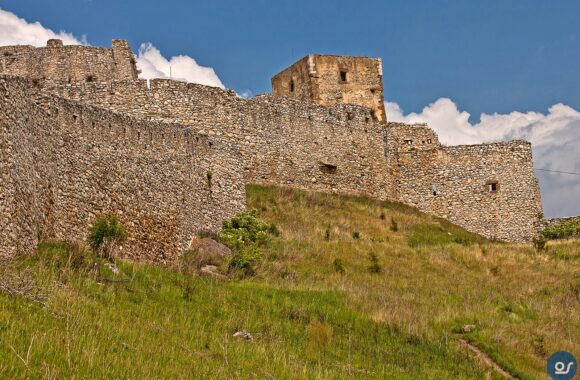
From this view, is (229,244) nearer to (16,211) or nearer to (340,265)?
(340,265)

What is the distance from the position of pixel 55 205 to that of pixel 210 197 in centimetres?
916

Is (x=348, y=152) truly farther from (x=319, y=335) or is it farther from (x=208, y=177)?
(x=319, y=335)

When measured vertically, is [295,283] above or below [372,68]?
below

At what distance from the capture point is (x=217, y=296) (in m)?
16.3

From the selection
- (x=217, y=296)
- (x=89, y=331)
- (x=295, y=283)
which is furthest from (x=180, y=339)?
(x=295, y=283)

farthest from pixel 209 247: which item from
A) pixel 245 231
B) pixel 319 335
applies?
pixel 319 335

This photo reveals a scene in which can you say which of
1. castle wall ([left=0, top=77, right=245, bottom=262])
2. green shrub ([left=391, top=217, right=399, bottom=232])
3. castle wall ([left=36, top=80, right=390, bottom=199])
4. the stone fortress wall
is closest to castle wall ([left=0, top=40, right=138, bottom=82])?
the stone fortress wall

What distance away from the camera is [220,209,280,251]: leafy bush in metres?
25.9

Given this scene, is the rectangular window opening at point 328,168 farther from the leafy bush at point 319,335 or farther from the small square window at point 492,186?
the leafy bush at point 319,335

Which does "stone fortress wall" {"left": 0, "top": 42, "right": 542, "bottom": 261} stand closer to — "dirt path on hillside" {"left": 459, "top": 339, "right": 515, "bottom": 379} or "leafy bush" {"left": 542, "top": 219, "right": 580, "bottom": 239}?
"leafy bush" {"left": 542, "top": 219, "right": 580, "bottom": 239}

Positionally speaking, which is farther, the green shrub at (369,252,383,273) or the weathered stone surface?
the green shrub at (369,252,383,273)

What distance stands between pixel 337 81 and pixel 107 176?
26089mm

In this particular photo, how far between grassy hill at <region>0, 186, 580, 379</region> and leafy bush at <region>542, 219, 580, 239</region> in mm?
10877

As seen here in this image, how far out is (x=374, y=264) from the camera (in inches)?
974
